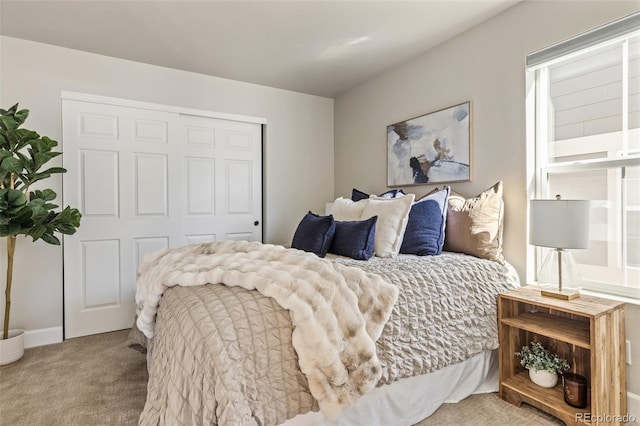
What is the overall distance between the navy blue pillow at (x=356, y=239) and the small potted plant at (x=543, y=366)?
1068 mm

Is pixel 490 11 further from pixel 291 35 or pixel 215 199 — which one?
pixel 215 199

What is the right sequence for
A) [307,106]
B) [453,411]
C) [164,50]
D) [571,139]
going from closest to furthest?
[453,411] < [571,139] < [164,50] < [307,106]

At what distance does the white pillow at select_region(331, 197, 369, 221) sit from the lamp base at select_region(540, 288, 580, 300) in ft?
4.01

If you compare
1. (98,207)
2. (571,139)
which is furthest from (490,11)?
(98,207)

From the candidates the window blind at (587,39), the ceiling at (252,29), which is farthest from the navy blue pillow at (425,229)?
the ceiling at (252,29)

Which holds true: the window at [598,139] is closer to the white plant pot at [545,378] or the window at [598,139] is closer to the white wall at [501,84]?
the white wall at [501,84]

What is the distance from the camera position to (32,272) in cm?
282

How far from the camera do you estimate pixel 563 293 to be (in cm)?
175

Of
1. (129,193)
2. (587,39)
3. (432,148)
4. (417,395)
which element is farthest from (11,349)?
(587,39)

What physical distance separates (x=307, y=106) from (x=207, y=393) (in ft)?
11.7

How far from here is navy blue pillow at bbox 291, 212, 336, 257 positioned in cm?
231

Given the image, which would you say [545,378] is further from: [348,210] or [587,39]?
[587,39]

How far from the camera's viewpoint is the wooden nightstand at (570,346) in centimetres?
155

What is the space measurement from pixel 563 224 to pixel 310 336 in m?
1.39
